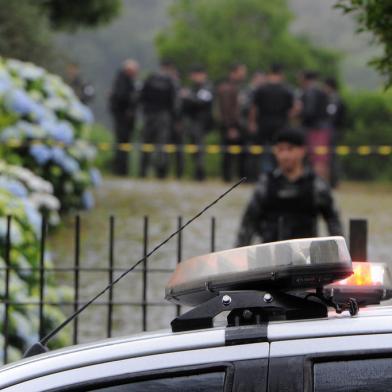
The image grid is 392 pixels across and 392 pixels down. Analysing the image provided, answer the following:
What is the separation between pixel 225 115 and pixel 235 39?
1078cm

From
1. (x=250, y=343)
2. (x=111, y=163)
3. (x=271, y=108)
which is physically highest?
(x=111, y=163)

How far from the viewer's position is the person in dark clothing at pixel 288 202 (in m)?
7.52

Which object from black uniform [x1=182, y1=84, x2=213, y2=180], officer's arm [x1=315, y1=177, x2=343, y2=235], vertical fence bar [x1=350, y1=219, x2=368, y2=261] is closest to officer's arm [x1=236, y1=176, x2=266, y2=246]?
officer's arm [x1=315, y1=177, x2=343, y2=235]

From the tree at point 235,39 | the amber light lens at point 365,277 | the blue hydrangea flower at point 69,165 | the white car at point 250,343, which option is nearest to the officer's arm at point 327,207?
the amber light lens at point 365,277

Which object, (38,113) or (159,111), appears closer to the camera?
(38,113)

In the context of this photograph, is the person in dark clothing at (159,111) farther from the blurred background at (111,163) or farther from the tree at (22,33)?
the tree at (22,33)

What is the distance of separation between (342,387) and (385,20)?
2.35 metres

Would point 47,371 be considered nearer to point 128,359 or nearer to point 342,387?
point 128,359

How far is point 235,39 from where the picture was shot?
32.7m

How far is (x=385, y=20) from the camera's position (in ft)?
16.4

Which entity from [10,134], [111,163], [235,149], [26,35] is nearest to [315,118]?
[235,149]

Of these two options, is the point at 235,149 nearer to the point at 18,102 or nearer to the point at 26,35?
the point at 26,35

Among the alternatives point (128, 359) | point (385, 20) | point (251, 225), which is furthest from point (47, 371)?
point (251, 225)

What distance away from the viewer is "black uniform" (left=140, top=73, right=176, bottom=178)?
21328 mm
